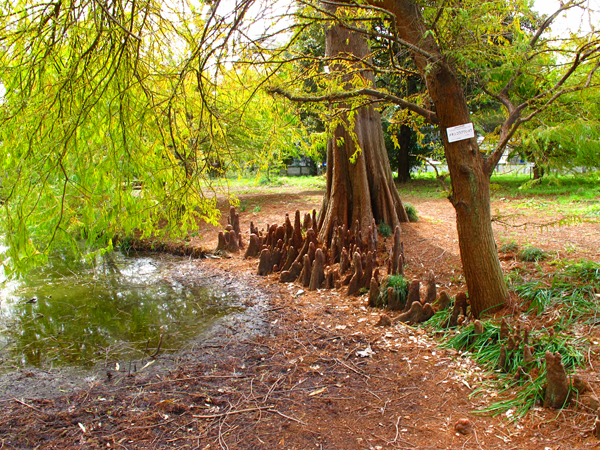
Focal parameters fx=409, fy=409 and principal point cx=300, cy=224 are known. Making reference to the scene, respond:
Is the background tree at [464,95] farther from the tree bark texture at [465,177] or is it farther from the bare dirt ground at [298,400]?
the bare dirt ground at [298,400]

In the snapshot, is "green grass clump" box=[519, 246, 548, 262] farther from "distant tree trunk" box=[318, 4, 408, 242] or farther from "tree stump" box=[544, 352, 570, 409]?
"tree stump" box=[544, 352, 570, 409]

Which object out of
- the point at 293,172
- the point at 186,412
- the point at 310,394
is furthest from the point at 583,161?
the point at 293,172

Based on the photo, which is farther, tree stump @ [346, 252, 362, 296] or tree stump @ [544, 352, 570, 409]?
tree stump @ [346, 252, 362, 296]

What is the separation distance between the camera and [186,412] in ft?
10.00

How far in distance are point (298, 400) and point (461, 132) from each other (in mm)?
2689

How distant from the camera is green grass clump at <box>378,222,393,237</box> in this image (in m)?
7.45

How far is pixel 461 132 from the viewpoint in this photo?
369 centimetres

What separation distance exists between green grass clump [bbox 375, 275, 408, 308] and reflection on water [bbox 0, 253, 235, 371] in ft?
6.63

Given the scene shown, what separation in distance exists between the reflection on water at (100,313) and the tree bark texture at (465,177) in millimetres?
3105

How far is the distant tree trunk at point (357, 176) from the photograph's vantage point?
24.6 feet

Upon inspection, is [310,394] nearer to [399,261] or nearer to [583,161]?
[399,261]

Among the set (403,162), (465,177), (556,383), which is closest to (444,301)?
(465,177)

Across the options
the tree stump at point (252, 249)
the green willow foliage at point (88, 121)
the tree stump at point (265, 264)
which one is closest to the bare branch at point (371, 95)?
the green willow foliage at point (88, 121)

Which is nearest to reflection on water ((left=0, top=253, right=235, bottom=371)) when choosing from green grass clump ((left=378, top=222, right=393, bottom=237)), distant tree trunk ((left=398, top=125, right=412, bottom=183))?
green grass clump ((left=378, top=222, right=393, bottom=237))
